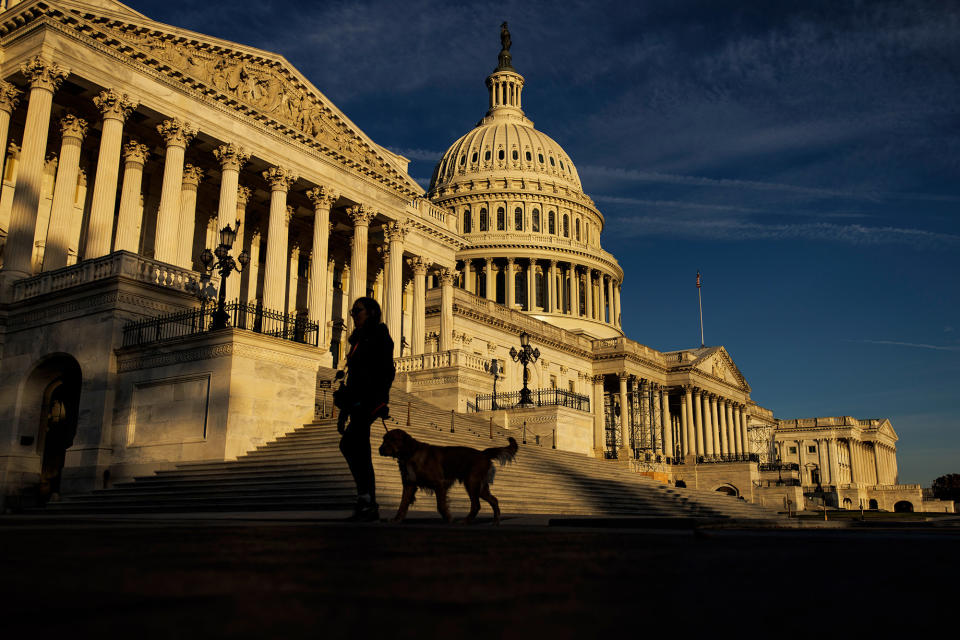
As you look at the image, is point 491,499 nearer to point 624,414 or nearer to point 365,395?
point 365,395

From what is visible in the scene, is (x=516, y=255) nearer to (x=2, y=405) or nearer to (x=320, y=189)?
(x=320, y=189)

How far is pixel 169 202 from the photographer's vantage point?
3406cm

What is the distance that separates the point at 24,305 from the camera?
2827cm

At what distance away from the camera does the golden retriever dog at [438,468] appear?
10.2m

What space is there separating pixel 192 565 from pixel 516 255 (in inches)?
3814

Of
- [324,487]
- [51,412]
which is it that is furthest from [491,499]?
[51,412]

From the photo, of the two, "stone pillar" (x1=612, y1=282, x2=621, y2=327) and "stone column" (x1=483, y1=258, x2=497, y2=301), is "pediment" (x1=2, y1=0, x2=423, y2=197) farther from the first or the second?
"stone pillar" (x1=612, y1=282, x2=621, y2=327)

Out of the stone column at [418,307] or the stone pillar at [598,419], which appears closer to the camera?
the stone column at [418,307]

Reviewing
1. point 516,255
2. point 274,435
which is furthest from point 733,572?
point 516,255

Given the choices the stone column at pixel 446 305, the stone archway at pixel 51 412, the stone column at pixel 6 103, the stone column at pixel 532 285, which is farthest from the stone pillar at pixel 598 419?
the stone column at pixel 6 103

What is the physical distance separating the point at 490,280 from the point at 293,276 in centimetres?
5392

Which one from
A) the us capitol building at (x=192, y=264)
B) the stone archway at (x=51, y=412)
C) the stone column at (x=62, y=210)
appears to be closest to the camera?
the us capitol building at (x=192, y=264)

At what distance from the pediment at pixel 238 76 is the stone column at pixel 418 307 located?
5.05 meters

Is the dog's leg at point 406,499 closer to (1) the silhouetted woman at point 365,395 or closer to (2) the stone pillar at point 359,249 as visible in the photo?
(1) the silhouetted woman at point 365,395
